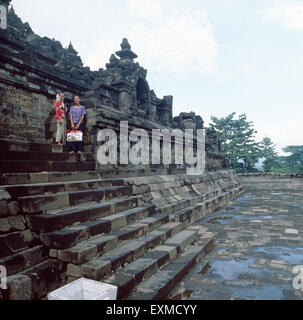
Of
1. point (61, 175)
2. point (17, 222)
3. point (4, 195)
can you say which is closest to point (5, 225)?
point (17, 222)

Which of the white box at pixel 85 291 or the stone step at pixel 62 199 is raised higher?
the stone step at pixel 62 199

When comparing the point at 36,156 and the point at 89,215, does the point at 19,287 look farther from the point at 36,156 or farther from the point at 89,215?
the point at 36,156

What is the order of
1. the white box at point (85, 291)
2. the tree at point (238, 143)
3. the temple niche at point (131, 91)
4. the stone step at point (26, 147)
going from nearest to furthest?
the white box at point (85, 291) < the stone step at point (26, 147) < the temple niche at point (131, 91) < the tree at point (238, 143)

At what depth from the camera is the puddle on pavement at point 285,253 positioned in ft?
12.9

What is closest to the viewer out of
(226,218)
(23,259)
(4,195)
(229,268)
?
(23,259)

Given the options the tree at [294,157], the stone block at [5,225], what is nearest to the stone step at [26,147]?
the stone block at [5,225]

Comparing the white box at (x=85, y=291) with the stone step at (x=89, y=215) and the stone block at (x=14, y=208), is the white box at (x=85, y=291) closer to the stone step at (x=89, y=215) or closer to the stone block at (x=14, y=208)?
the stone step at (x=89, y=215)

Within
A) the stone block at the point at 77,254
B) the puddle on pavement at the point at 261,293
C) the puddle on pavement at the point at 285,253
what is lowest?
the puddle on pavement at the point at 261,293

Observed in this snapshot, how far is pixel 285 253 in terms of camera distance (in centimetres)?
425

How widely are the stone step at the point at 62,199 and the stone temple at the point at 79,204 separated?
1cm

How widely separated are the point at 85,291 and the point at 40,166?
95.5 inches

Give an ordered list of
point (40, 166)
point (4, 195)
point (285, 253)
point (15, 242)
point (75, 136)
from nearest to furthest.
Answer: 1. point (15, 242)
2. point (4, 195)
3. point (40, 166)
4. point (285, 253)
5. point (75, 136)
